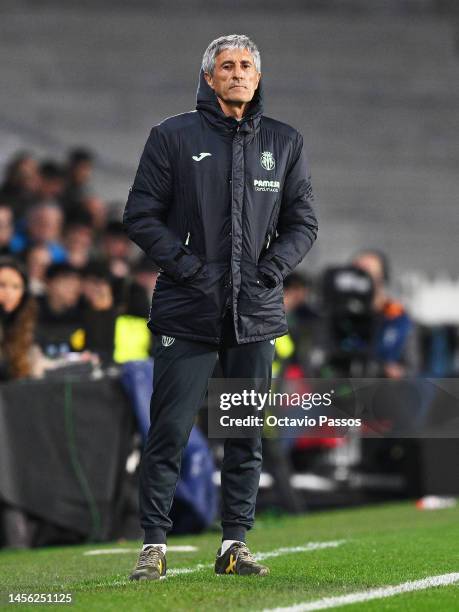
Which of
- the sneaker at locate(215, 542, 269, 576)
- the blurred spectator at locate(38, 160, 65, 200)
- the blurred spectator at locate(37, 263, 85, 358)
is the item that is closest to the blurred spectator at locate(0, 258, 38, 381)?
the blurred spectator at locate(37, 263, 85, 358)

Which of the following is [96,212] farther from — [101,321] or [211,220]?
[211,220]

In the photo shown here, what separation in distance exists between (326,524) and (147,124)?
1174 cm

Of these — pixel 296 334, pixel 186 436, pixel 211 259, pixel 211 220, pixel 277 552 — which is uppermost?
pixel 211 220

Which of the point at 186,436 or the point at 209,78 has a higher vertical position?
the point at 209,78

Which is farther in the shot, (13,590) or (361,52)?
(361,52)

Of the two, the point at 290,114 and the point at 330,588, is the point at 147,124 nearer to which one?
the point at 290,114

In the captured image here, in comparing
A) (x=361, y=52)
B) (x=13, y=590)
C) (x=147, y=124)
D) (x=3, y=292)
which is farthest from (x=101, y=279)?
(x=361, y=52)

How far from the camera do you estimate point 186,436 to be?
5402 mm

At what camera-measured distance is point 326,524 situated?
9.75 meters

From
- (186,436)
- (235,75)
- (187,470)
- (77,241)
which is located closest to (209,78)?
(235,75)

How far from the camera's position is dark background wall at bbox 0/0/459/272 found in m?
20.7

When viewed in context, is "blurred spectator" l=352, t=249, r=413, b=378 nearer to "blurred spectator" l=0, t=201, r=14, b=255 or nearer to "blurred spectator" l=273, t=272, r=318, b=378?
"blurred spectator" l=273, t=272, r=318, b=378

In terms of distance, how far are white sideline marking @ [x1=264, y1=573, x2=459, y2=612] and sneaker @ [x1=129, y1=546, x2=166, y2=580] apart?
30.6 inches

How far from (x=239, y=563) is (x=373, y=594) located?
0.70 meters
